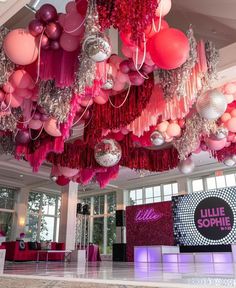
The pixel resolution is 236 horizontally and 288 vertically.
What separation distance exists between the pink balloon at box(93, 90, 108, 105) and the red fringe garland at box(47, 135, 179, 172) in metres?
1.35

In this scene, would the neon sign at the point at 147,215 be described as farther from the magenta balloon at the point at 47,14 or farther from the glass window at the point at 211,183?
the magenta balloon at the point at 47,14

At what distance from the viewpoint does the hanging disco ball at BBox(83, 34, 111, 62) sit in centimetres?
252

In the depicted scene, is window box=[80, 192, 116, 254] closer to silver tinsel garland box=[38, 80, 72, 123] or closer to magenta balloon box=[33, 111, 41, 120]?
magenta balloon box=[33, 111, 41, 120]

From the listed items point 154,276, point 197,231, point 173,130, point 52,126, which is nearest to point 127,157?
point 173,130

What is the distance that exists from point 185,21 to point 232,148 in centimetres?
212

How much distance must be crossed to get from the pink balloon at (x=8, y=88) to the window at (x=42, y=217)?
1295 centimetres

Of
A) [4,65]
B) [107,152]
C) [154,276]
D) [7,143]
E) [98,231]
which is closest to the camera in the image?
[154,276]

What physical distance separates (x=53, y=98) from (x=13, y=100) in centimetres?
53

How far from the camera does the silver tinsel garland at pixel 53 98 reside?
11.1 feet

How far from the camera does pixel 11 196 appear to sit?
48.5 ft

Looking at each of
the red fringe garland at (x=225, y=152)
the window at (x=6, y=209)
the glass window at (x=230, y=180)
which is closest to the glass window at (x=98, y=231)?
the window at (x=6, y=209)

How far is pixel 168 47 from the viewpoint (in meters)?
2.61

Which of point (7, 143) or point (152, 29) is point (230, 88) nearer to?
point (152, 29)

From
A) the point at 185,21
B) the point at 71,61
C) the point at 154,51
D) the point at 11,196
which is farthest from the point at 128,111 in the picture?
the point at 11,196
